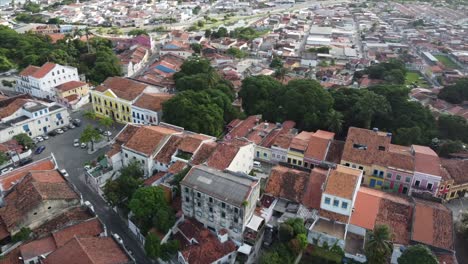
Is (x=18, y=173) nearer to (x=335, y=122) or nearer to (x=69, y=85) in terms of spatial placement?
(x=69, y=85)

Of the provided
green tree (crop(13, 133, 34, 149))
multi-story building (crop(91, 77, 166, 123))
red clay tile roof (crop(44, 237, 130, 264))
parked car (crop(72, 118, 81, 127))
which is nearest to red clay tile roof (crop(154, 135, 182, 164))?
red clay tile roof (crop(44, 237, 130, 264))

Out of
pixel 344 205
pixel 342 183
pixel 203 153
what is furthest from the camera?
pixel 203 153

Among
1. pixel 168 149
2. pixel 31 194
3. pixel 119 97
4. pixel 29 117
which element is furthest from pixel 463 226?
pixel 29 117

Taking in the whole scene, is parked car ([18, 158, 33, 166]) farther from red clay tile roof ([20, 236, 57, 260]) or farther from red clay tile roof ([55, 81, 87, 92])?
red clay tile roof ([20, 236, 57, 260])

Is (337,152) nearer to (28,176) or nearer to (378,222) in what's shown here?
A: (378,222)

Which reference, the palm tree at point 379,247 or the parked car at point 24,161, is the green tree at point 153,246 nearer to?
the palm tree at point 379,247

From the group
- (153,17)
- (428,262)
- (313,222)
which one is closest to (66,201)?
(313,222)
